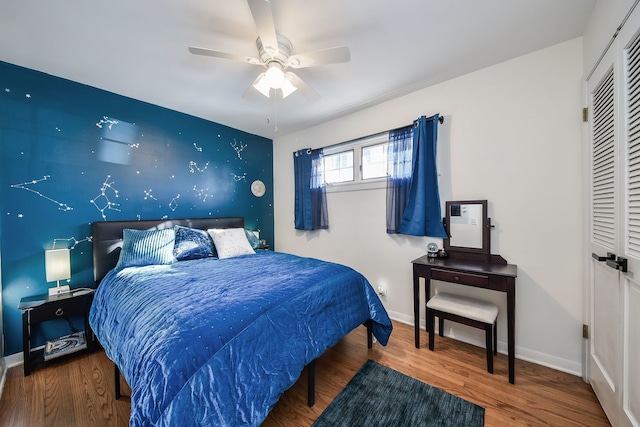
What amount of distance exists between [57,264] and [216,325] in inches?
81.0

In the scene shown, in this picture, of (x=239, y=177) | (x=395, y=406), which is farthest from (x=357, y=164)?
(x=395, y=406)

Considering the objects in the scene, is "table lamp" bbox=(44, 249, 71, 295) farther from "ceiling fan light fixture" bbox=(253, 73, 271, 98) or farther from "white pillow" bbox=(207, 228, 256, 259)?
"ceiling fan light fixture" bbox=(253, 73, 271, 98)

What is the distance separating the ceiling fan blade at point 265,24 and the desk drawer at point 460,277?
2173mm

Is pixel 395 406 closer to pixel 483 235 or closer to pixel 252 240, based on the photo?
pixel 483 235

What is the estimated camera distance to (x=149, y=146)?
2.84 m

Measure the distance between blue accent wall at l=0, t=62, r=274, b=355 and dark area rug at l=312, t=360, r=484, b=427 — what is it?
8.92ft

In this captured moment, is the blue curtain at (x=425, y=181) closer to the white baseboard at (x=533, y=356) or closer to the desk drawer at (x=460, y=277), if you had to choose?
the desk drawer at (x=460, y=277)

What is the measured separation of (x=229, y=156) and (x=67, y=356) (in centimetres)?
278

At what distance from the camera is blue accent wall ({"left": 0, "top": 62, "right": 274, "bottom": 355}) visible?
6.79ft

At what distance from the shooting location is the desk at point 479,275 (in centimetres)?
175

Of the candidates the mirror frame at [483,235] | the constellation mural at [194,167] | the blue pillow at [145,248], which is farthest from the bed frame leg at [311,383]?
the constellation mural at [194,167]

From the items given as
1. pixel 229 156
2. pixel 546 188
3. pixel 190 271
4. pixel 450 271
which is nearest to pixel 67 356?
pixel 190 271

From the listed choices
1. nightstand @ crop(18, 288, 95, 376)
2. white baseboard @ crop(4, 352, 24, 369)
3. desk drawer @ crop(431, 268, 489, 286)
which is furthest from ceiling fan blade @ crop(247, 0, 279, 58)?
white baseboard @ crop(4, 352, 24, 369)

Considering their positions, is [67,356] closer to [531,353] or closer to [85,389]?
[85,389]
